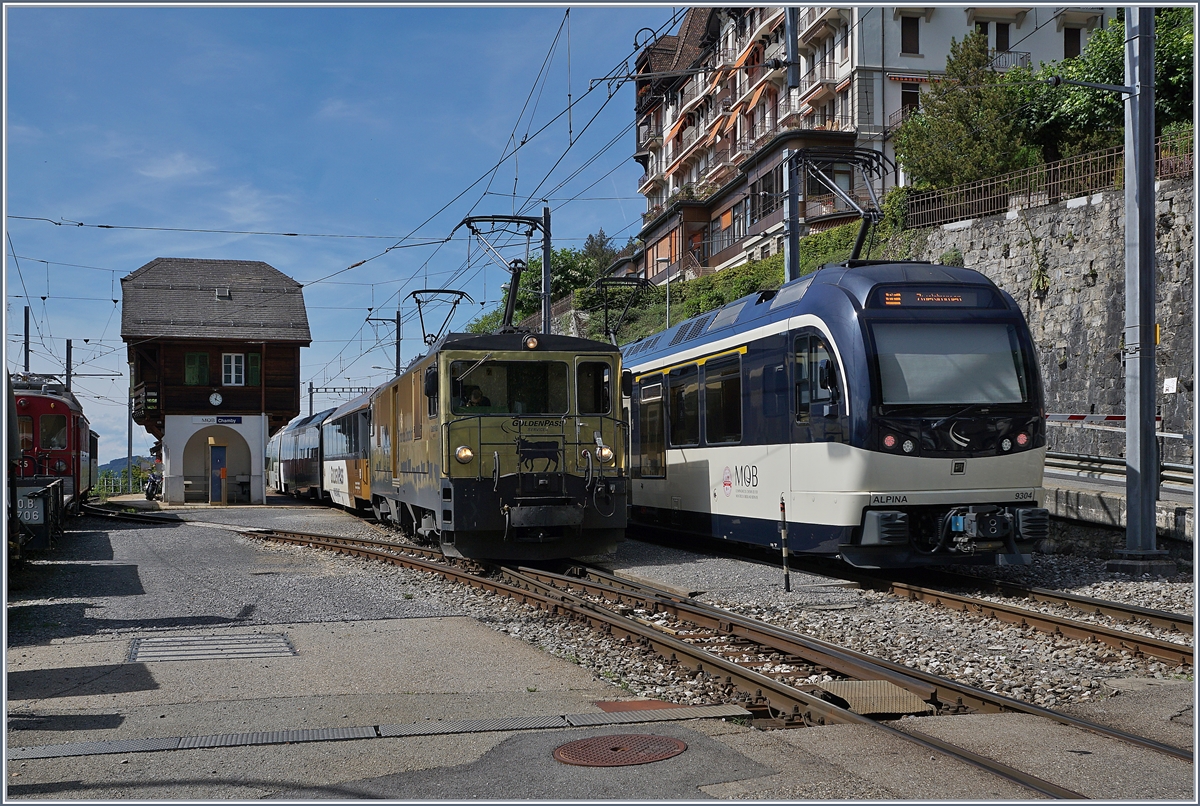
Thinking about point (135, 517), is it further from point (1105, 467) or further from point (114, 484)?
point (114, 484)

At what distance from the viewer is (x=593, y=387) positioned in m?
14.2

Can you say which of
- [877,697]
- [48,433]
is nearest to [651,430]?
[877,697]

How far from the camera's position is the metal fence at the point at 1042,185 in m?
22.4

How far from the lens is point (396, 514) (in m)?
18.7

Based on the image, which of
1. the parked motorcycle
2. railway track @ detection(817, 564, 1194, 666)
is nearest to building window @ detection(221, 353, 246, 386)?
the parked motorcycle

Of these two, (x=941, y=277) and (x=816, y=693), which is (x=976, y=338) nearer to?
(x=941, y=277)

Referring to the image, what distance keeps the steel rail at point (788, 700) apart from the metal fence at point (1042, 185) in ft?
56.2

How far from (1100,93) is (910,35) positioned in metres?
13.5

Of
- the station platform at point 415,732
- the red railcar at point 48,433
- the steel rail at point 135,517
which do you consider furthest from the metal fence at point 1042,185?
the red railcar at point 48,433

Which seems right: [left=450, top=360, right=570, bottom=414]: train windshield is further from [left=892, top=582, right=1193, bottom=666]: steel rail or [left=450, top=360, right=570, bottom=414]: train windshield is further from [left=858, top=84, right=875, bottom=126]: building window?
[left=858, top=84, right=875, bottom=126]: building window

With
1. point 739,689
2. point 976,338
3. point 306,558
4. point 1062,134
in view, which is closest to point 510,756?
point 739,689

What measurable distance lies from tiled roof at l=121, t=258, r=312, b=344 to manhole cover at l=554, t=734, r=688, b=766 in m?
33.2

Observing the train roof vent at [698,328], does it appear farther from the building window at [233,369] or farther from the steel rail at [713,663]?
the building window at [233,369]

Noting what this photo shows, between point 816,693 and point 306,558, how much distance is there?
11617mm
